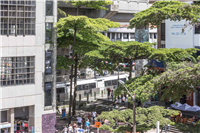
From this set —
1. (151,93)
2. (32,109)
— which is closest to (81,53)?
(32,109)

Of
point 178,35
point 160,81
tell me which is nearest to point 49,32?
point 160,81

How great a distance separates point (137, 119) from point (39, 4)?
14.4 m

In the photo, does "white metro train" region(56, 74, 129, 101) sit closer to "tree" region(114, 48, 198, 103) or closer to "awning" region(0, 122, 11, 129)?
"awning" region(0, 122, 11, 129)

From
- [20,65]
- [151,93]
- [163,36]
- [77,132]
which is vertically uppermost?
[163,36]

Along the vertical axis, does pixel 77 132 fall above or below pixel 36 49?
below

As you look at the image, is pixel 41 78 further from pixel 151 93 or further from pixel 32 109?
pixel 151 93

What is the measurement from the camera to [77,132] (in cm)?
2622

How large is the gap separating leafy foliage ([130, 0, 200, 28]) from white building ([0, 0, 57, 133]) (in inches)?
361

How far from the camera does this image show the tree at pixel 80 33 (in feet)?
91.3

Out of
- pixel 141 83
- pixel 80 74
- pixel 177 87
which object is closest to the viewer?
pixel 177 87

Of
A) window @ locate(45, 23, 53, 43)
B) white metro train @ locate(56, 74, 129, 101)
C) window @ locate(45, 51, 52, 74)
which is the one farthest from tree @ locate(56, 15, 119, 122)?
white metro train @ locate(56, 74, 129, 101)

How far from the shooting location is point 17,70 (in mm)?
25266

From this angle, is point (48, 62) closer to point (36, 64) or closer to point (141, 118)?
point (36, 64)

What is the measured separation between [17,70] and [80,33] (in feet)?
30.9
